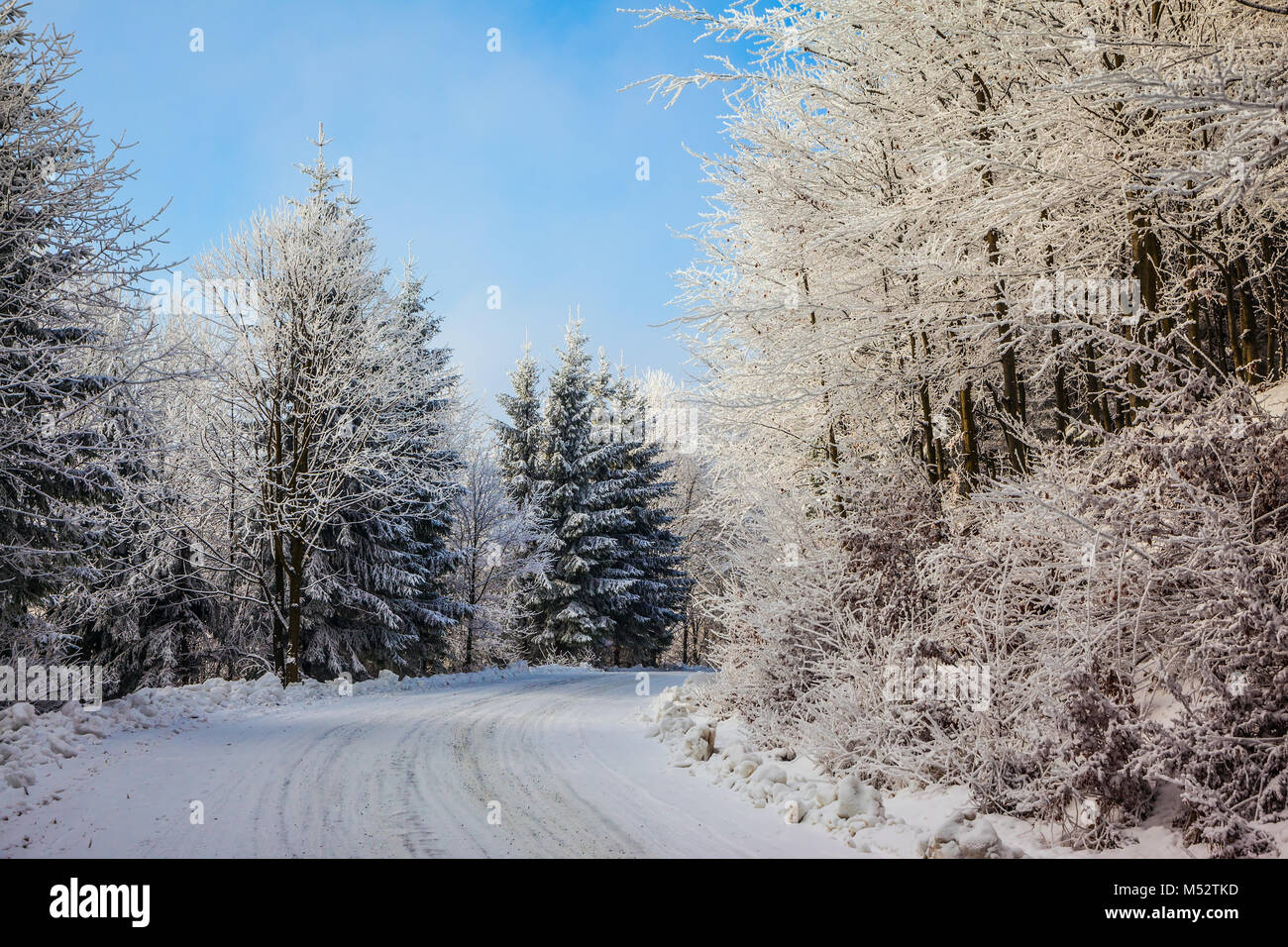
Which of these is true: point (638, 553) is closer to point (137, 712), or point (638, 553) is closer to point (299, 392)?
point (299, 392)

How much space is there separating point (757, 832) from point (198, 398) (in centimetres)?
1594

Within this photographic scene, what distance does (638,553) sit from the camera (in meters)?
28.5

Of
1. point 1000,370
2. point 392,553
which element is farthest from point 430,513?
point 1000,370

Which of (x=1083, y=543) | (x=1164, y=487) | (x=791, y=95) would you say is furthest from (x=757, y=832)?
(x=791, y=95)

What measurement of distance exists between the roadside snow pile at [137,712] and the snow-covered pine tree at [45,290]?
2127 mm

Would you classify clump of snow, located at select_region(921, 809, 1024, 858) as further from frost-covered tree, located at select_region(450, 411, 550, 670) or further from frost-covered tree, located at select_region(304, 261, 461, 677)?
frost-covered tree, located at select_region(450, 411, 550, 670)

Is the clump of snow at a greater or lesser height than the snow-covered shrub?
lesser

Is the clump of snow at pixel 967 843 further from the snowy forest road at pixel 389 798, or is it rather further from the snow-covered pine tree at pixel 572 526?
the snow-covered pine tree at pixel 572 526

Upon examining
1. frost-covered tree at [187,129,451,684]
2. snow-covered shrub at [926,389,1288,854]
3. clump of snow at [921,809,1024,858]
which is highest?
frost-covered tree at [187,129,451,684]

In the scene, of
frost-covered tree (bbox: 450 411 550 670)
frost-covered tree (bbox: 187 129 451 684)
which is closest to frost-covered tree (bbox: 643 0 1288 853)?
frost-covered tree (bbox: 187 129 451 684)

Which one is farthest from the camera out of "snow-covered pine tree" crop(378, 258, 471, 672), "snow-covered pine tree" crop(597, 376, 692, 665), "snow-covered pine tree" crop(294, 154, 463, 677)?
"snow-covered pine tree" crop(597, 376, 692, 665)

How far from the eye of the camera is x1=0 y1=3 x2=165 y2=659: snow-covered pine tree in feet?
29.3

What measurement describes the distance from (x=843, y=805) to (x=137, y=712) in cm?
860

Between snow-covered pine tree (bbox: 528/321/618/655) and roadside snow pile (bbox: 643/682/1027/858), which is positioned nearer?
roadside snow pile (bbox: 643/682/1027/858)
